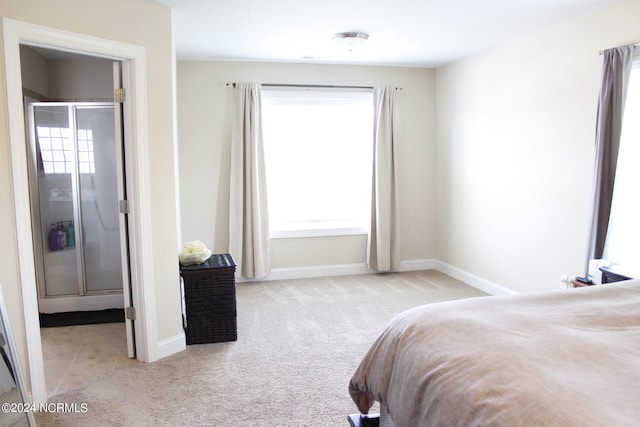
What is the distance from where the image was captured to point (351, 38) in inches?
151

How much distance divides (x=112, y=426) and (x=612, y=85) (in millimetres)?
3782

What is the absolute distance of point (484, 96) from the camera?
4566 mm

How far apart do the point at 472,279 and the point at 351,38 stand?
283 centimetres

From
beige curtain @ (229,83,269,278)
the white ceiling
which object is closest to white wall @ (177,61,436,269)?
beige curtain @ (229,83,269,278)

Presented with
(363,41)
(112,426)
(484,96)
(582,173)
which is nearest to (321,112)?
(363,41)

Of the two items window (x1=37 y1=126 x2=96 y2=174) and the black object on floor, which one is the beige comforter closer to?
the black object on floor

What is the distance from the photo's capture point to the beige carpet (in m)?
2.42

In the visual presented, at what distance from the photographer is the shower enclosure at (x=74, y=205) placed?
4152mm

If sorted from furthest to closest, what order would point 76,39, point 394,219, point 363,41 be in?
point 394,219, point 363,41, point 76,39

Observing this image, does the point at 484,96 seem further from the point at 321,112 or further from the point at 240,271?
the point at 240,271

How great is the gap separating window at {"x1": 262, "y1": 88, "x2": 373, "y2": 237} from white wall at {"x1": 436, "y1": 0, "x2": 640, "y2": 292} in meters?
1.01

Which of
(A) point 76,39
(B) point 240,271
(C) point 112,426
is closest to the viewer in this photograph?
(C) point 112,426

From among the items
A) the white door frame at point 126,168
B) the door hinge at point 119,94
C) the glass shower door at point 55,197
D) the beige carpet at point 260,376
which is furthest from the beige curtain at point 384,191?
the glass shower door at point 55,197

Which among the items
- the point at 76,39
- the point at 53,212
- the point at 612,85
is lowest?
the point at 53,212
